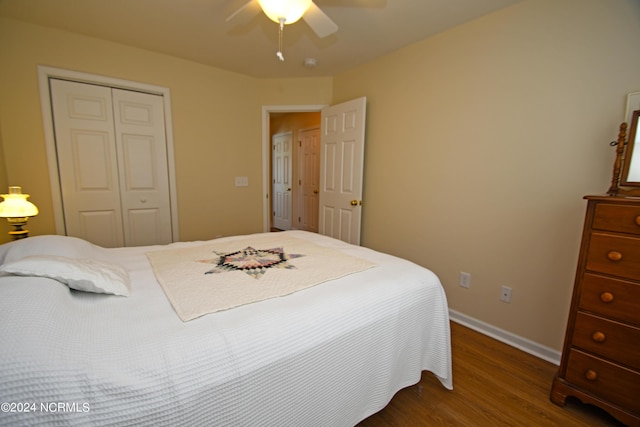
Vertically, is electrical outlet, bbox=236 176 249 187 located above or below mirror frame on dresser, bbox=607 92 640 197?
below

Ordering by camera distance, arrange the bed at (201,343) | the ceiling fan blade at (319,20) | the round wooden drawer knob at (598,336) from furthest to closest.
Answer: the ceiling fan blade at (319,20)
the round wooden drawer knob at (598,336)
the bed at (201,343)

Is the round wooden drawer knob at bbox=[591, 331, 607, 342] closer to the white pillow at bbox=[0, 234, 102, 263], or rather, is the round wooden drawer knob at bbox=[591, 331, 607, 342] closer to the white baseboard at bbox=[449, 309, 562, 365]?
the white baseboard at bbox=[449, 309, 562, 365]

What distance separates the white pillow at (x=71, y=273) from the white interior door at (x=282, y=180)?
4585mm

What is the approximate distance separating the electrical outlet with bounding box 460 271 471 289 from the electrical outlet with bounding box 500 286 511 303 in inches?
9.3

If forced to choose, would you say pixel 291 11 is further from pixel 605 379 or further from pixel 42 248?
pixel 605 379

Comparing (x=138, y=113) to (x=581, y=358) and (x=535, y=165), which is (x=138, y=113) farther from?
(x=581, y=358)

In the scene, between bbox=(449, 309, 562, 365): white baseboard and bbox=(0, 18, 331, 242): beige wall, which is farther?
bbox=(0, 18, 331, 242): beige wall

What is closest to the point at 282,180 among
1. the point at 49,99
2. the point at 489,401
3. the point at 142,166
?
the point at 142,166

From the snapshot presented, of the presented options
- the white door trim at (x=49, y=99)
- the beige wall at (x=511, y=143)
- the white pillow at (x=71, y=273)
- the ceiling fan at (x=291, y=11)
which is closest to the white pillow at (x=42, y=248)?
the white pillow at (x=71, y=273)

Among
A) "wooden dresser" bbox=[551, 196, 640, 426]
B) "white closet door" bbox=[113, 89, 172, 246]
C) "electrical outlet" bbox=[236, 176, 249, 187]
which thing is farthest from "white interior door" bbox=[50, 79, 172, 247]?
"wooden dresser" bbox=[551, 196, 640, 426]

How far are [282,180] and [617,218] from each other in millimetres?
5198

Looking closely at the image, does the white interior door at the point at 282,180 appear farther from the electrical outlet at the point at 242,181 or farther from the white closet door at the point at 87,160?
the white closet door at the point at 87,160

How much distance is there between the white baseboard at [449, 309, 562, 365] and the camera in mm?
1763

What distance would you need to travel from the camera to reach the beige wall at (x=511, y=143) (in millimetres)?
1554
